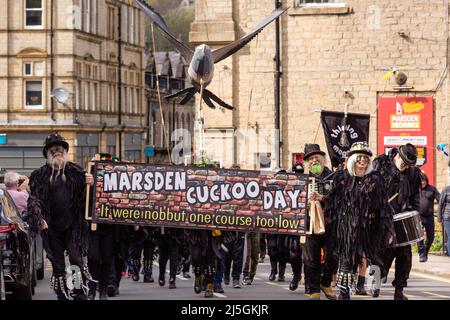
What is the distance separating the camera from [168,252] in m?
21.6

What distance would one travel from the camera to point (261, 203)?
17844 millimetres

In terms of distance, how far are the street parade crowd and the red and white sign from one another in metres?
15.1

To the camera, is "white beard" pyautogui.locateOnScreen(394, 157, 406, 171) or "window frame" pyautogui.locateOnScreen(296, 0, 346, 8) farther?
Result: "window frame" pyautogui.locateOnScreen(296, 0, 346, 8)

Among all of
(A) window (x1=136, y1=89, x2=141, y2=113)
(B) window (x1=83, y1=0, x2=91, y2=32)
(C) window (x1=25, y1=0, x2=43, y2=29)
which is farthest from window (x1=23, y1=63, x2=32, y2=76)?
(A) window (x1=136, y1=89, x2=141, y2=113)

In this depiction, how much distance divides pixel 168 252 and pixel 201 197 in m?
3.81

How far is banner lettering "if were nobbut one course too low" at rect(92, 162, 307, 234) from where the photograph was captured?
696 inches

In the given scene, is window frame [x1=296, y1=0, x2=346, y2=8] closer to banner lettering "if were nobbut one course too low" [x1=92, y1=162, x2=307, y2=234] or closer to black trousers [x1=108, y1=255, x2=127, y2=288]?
black trousers [x1=108, y1=255, x2=127, y2=288]

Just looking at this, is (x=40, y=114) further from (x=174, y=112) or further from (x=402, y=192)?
(x=402, y=192)

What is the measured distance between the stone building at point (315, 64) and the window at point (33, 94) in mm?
27736

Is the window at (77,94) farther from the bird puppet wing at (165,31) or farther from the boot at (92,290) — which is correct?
the boot at (92,290)

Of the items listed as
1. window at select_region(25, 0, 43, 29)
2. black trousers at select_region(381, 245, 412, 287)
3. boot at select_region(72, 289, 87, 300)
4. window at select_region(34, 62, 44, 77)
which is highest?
window at select_region(25, 0, 43, 29)

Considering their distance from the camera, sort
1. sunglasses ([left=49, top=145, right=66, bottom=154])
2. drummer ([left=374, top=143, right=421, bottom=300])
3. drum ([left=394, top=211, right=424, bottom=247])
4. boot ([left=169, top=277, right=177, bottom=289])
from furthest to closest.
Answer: boot ([left=169, top=277, right=177, bottom=289]), drummer ([left=374, top=143, right=421, bottom=300]), drum ([left=394, top=211, right=424, bottom=247]), sunglasses ([left=49, top=145, right=66, bottom=154])
